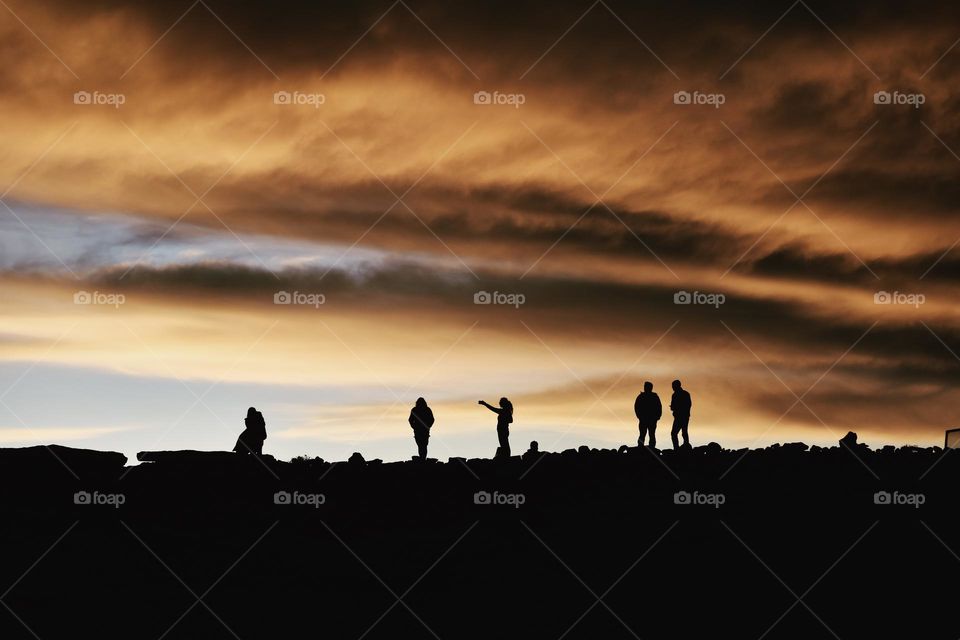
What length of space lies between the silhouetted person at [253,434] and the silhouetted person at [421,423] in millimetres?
3781

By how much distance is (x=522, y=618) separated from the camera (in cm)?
2084

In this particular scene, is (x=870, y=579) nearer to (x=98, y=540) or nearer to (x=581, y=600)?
(x=581, y=600)

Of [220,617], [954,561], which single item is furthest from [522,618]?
[954,561]

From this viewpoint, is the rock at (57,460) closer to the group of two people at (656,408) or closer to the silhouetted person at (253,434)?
the silhouetted person at (253,434)

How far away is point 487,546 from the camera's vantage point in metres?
23.8

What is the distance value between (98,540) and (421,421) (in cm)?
843
